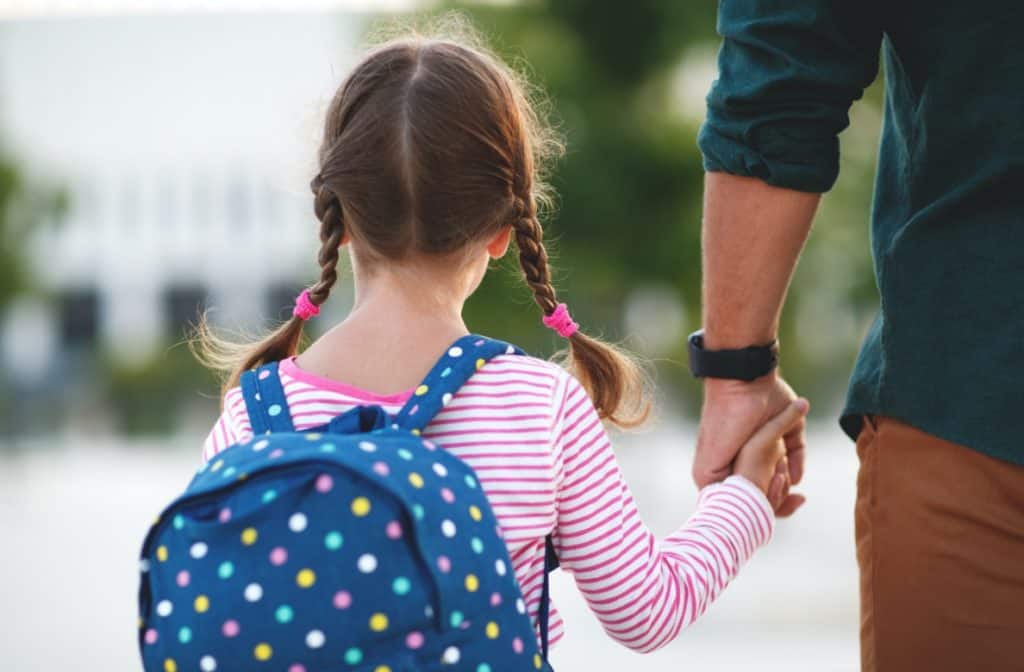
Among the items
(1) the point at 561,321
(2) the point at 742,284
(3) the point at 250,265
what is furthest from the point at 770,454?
(3) the point at 250,265

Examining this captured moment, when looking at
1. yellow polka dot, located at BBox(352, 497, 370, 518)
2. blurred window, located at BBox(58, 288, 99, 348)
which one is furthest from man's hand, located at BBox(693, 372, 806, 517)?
blurred window, located at BBox(58, 288, 99, 348)

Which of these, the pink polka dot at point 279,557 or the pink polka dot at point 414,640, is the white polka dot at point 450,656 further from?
the pink polka dot at point 279,557

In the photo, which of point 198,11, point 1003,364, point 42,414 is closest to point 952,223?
point 1003,364

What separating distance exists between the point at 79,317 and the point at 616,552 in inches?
1380

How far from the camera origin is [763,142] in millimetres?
2289

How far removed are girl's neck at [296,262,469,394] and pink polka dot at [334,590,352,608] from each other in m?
0.38

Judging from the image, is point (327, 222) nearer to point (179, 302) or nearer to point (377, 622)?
point (377, 622)

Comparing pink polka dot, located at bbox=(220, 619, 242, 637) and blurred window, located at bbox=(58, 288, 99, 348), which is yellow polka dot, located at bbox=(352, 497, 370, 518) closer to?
pink polka dot, located at bbox=(220, 619, 242, 637)

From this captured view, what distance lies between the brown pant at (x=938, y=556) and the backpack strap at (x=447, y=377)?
0.63m

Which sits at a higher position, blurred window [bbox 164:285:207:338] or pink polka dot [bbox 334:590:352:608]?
pink polka dot [bbox 334:590:352:608]

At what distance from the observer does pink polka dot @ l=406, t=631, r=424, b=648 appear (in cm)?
173

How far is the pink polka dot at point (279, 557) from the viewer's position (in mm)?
1710

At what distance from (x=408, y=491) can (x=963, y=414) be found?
2.80 feet

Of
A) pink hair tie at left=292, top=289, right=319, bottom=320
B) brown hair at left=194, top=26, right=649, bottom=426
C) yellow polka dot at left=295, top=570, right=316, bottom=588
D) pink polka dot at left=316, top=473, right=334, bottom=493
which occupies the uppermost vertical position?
brown hair at left=194, top=26, right=649, bottom=426
